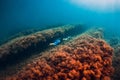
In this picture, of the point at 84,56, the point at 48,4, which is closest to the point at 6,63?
the point at 84,56

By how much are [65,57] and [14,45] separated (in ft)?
13.6

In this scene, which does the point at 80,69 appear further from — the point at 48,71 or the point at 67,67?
the point at 48,71

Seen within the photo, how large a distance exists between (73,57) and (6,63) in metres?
4.89

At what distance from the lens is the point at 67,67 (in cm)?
609

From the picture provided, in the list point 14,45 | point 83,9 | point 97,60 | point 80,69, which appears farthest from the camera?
point 83,9

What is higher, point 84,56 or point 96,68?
point 84,56

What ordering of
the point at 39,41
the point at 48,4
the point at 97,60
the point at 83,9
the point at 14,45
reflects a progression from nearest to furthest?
the point at 97,60
the point at 14,45
the point at 39,41
the point at 48,4
the point at 83,9

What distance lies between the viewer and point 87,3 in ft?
315

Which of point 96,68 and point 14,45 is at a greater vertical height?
point 14,45

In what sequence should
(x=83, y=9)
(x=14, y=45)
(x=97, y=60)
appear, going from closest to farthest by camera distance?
(x=97, y=60) → (x=14, y=45) → (x=83, y=9)

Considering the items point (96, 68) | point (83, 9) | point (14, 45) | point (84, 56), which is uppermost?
point (83, 9)

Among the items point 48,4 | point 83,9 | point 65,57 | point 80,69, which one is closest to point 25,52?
point 65,57

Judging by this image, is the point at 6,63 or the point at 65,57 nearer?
the point at 65,57

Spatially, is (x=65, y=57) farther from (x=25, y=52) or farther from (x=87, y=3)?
(x=87, y=3)
